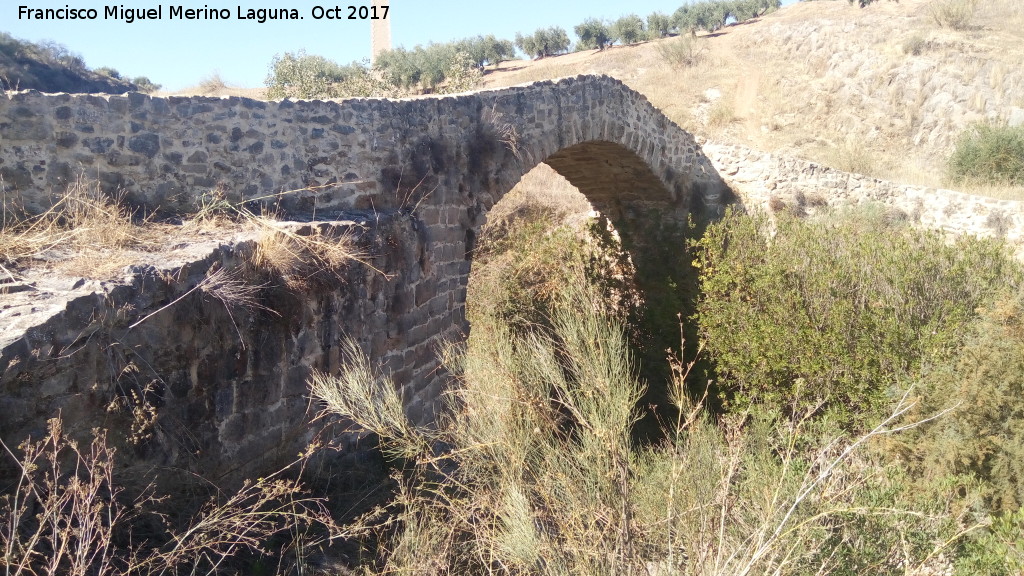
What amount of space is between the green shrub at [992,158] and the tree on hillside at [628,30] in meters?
16.4

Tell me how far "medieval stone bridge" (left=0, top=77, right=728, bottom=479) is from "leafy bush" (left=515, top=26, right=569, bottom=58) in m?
23.2

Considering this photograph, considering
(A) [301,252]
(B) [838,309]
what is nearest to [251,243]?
(A) [301,252]

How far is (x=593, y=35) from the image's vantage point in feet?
92.8

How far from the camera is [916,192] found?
33.7ft

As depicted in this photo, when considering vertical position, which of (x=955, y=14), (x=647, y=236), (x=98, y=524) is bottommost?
(x=98, y=524)

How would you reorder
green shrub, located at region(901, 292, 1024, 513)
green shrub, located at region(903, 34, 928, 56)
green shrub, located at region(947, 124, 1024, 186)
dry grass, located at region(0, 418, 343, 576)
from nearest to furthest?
dry grass, located at region(0, 418, 343, 576) < green shrub, located at region(901, 292, 1024, 513) < green shrub, located at region(947, 124, 1024, 186) < green shrub, located at region(903, 34, 928, 56)

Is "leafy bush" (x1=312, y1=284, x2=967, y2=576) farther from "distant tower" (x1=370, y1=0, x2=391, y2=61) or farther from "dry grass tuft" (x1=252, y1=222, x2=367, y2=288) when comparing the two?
"distant tower" (x1=370, y1=0, x2=391, y2=61)

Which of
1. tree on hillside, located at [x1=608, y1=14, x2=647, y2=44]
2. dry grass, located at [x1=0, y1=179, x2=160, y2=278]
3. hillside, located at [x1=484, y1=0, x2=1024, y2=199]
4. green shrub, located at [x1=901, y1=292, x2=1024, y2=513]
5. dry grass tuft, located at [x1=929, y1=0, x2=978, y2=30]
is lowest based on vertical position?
Answer: green shrub, located at [x1=901, y1=292, x2=1024, y2=513]

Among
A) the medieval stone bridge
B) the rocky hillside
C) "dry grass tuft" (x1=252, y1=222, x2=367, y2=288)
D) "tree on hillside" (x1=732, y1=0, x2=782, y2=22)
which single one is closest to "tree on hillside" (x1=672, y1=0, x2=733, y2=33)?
"tree on hillside" (x1=732, y1=0, x2=782, y2=22)

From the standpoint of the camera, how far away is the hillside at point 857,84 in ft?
52.2

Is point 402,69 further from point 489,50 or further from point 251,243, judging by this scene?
point 251,243

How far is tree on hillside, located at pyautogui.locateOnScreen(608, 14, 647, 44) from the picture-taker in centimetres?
2770

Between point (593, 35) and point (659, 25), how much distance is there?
2731 mm

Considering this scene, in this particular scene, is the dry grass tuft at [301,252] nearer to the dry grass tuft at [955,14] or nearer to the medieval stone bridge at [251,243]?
the medieval stone bridge at [251,243]
